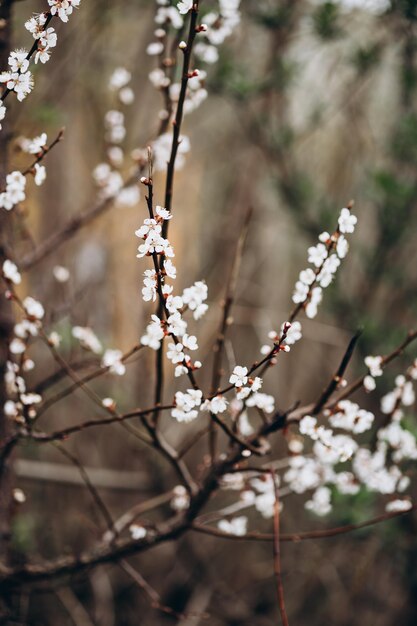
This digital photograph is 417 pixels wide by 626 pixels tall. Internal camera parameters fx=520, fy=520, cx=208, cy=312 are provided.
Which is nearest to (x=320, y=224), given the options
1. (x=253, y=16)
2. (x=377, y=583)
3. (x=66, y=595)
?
(x=253, y=16)

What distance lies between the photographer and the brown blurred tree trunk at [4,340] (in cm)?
151

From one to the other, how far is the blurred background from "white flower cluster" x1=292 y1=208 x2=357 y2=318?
3.40 ft

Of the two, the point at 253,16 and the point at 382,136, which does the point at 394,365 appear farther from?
the point at 253,16

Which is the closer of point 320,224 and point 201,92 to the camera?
point 201,92

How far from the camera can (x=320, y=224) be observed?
2758 millimetres

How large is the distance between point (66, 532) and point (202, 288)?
3333 mm

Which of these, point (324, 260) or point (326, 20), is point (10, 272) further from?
point (326, 20)

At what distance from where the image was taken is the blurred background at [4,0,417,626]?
258 centimetres

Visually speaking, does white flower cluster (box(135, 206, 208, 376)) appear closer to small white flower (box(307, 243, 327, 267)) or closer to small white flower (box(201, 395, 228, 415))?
small white flower (box(201, 395, 228, 415))

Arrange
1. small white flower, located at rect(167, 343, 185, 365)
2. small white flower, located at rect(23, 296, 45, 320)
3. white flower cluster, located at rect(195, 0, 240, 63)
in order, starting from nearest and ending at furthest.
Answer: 1. small white flower, located at rect(167, 343, 185, 365)
2. small white flower, located at rect(23, 296, 45, 320)
3. white flower cluster, located at rect(195, 0, 240, 63)

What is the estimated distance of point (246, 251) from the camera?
164 inches

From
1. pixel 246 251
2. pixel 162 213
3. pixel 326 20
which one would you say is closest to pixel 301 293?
pixel 162 213

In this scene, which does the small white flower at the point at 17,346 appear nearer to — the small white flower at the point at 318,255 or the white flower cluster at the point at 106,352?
the white flower cluster at the point at 106,352

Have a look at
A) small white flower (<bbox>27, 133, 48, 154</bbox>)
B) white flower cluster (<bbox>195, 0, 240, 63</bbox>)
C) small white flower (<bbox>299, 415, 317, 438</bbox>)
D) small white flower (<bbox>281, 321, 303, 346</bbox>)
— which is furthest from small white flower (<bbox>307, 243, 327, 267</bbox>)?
white flower cluster (<bbox>195, 0, 240, 63</bbox>)
